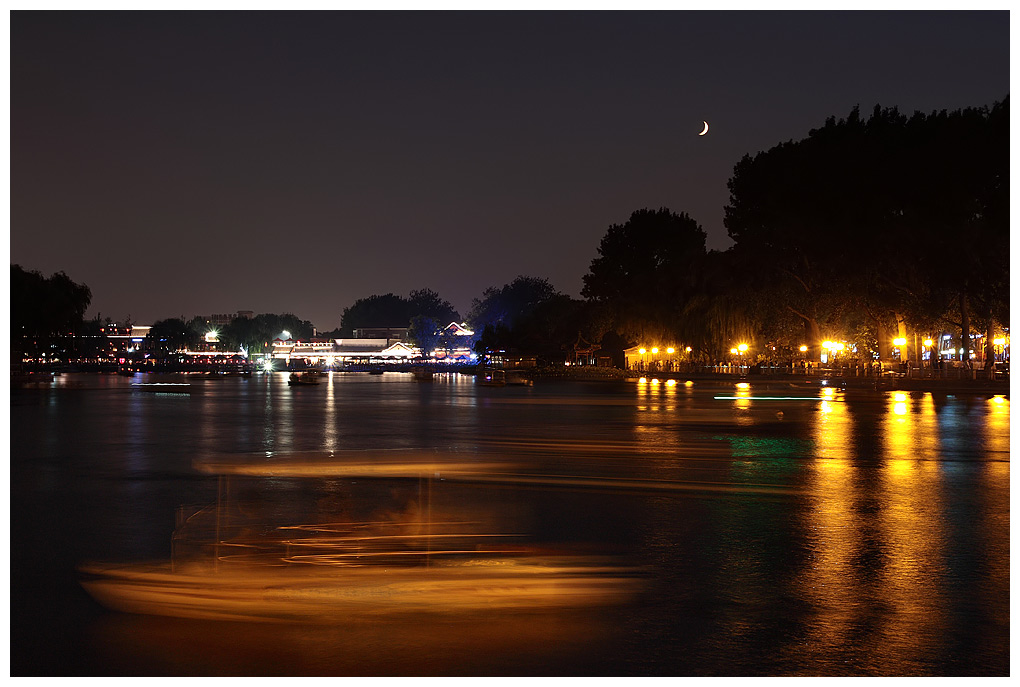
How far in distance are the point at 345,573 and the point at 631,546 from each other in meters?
2.70

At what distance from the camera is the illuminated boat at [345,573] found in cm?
669

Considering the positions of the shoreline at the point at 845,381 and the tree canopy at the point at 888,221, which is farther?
the tree canopy at the point at 888,221

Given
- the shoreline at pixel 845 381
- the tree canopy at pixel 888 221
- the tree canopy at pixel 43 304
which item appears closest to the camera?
the shoreline at pixel 845 381

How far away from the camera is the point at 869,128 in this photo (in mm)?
57562

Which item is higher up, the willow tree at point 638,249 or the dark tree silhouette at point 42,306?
the willow tree at point 638,249

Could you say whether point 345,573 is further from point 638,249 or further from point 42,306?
point 638,249

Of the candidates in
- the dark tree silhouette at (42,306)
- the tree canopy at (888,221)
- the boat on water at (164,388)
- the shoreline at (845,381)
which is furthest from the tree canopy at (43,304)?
the tree canopy at (888,221)

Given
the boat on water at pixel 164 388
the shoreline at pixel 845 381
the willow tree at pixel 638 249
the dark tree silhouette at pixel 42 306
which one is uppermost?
the willow tree at pixel 638 249

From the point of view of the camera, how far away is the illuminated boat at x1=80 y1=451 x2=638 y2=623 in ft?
21.9

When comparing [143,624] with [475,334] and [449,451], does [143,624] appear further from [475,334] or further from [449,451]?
[475,334]

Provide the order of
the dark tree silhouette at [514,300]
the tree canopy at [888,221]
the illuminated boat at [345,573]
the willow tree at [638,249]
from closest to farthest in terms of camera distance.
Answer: the illuminated boat at [345,573] < the tree canopy at [888,221] < the willow tree at [638,249] < the dark tree silhouette at [514,300]

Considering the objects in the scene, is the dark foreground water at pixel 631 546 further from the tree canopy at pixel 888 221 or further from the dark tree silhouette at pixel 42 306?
the dark tree silhouette at pixel 42 306

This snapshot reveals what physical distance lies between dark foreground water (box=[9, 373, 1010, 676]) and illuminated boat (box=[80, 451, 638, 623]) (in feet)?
0.66

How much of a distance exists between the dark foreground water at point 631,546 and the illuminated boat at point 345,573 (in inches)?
7.9
